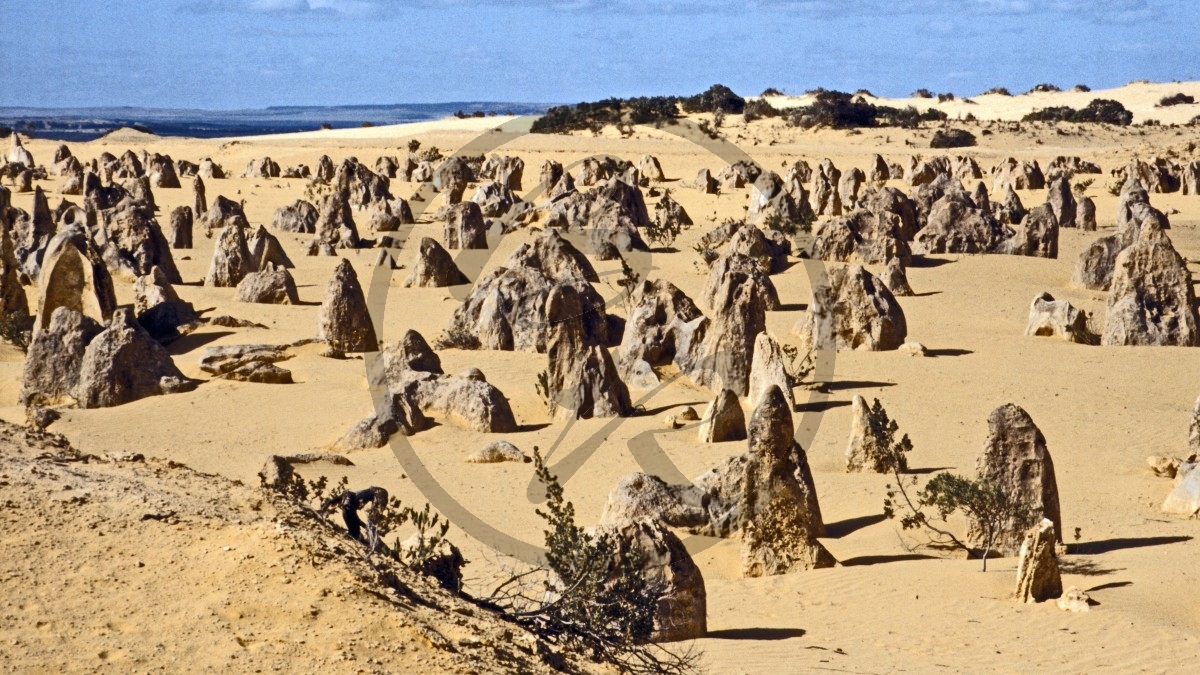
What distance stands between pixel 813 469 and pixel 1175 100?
6277cm

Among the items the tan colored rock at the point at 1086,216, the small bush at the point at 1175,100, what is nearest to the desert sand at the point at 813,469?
the tan colored rock at the point at 1086,216

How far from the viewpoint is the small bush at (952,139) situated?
46531 millimetres

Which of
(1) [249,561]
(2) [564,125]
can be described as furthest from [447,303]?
(2) [564,125]

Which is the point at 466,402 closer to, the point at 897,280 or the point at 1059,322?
the point at 1059,322

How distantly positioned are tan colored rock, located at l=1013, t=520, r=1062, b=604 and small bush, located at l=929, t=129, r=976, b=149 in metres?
39.2

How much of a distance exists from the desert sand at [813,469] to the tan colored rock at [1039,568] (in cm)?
18

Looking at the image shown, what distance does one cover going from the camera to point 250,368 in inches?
612

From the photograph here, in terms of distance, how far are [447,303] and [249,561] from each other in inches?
562

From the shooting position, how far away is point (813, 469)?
1221 cm

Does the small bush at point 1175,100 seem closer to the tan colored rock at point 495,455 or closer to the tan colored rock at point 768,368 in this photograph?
the tan colored rock at point 768,368

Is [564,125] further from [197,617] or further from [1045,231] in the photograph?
[197,617]

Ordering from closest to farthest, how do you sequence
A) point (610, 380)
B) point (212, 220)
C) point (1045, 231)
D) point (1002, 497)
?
point (1002, 497), point (610, 380), point (1045, 231), point (212, 220)

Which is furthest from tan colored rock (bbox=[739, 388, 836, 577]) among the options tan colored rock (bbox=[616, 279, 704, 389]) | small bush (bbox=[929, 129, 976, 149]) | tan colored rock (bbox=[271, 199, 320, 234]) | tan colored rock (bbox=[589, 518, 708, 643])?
small bush (bbox=[929, 129, 976, 149])

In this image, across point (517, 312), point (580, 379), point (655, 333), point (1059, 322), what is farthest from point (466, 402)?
point (1059, 322)
